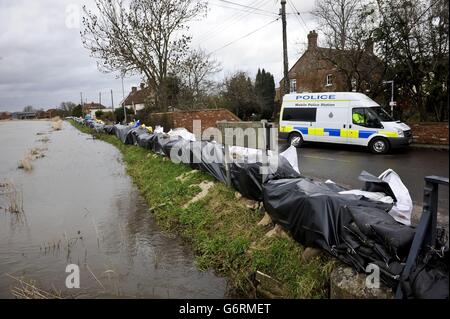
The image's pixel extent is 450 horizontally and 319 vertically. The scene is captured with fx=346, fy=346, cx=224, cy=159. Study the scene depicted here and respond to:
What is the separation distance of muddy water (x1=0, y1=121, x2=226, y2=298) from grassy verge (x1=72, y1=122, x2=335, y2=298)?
27 cm

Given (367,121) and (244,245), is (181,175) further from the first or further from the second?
(367,121)

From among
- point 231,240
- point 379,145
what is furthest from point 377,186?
point 379,145

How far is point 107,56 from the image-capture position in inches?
944

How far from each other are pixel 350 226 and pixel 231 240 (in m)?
2.51

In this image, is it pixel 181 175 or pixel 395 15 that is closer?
pixel 181 175

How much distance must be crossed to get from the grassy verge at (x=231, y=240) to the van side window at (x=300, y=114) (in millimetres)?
7557

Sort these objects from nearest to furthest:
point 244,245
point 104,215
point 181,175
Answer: point 244,245 < point 104,215 < point 181,175

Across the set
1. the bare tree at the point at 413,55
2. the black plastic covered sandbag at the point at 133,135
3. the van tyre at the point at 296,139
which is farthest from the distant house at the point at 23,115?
the bare tree at the point at 413,55

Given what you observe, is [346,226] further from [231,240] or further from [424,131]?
[424,131]

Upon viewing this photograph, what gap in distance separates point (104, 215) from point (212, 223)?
3164mm

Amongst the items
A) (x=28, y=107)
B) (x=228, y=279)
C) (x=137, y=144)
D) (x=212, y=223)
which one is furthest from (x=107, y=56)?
(x=28, y=107)

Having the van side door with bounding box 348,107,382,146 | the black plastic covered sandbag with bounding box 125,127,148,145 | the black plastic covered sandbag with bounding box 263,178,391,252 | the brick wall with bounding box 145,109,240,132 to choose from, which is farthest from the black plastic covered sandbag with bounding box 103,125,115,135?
the black plastic covered sandbag with bounding box 263,178,391,252

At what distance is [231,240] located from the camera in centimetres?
596
